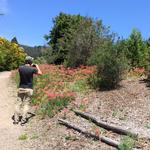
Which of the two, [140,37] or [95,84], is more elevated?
[140,37]

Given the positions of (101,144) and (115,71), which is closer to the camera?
(101,144)

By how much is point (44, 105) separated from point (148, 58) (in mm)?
4757

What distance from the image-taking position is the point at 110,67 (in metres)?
17.2

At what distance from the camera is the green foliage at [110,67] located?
1695cm

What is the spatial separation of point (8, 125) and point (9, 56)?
26.4 meters

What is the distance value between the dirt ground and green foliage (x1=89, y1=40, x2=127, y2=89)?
0.47 meters

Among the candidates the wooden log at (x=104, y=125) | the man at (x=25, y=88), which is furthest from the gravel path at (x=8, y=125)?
the wooden log at (x=104, y=125)

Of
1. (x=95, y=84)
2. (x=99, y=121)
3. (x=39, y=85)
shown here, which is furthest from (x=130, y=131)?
(x=39, y=85)

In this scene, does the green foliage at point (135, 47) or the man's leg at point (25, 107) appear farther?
the green foliage at point (135, 47)

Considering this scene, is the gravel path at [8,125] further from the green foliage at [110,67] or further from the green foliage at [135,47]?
the green foliage at [135,47]

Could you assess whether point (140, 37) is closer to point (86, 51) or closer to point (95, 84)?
point (86, 51)

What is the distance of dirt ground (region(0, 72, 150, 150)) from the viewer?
36.7 feet

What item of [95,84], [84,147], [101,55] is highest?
[101,55]

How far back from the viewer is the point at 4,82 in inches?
1006
